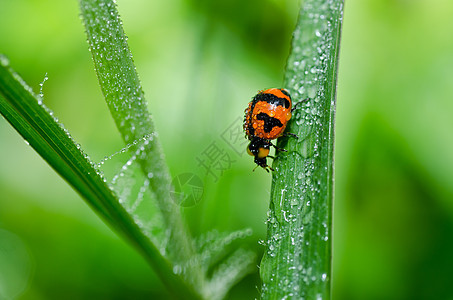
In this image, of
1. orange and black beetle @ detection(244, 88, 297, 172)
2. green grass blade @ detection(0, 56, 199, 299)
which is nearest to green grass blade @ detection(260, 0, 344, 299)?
orange and black beetle @ detection(244, 88, 297, 172)

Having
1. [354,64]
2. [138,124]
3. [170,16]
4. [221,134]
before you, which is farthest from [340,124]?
[138,124]

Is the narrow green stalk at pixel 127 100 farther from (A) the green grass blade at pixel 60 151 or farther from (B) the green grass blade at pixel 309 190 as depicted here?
(B) the green grass blade at pixel 309 190

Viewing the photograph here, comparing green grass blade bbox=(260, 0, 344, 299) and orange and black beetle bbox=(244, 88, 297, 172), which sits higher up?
orange and black beetle bbox=(244, 88, 297, 172)

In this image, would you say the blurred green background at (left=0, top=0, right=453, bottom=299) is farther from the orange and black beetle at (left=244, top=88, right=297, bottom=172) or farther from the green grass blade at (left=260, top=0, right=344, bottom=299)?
the green grass blade at (left=260, top=0, right=344, bottom=299)

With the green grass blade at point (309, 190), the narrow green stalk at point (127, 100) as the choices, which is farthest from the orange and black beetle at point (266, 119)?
the narrow green stalk at point (127, 100)

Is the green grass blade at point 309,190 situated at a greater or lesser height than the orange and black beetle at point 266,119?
lesser

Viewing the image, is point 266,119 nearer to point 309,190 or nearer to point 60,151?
point 309,190

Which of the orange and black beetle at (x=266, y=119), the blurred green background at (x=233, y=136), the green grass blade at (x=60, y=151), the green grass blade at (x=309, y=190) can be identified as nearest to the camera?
the green grass blade at (x=60, y=151)
